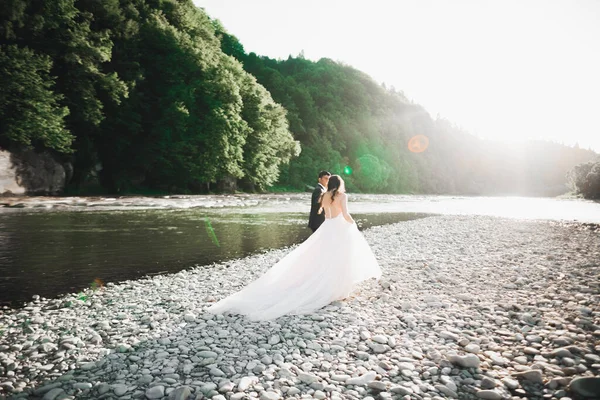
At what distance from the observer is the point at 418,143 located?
12725 cm

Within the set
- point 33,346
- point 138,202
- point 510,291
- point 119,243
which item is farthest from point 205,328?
point 138,202

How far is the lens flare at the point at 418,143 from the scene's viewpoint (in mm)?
121938

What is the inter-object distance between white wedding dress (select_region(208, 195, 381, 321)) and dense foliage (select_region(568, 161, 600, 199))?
250 ft

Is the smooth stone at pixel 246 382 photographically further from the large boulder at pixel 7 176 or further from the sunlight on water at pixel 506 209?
the large boulder at pixel 7 176

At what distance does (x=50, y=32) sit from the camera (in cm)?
2917

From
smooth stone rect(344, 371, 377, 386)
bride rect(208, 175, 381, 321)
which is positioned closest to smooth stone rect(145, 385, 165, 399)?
smooth stone rect(344, 371, 377, 386)

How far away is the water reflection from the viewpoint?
8648 mm

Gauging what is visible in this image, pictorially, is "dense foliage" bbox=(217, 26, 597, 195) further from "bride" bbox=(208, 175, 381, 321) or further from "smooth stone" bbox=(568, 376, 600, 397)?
"smooth stone" bbox=(568, 376, 600, 397)

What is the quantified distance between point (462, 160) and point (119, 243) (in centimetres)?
15069

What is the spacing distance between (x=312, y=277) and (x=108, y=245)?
369 inches

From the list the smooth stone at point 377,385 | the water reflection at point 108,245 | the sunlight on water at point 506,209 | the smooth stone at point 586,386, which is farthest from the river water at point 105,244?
the sunlight on water at point 506,209

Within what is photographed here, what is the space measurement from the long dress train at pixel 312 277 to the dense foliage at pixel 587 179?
76183mm

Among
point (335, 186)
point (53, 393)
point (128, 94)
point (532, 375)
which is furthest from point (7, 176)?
point (532, 375)

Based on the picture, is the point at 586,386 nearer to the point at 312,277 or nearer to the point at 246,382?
the point at 246,382
